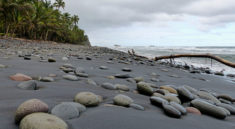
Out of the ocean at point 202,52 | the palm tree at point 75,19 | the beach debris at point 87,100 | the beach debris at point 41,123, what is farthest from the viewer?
the palm tree at point 75,19

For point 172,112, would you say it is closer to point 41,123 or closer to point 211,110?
point 211,110

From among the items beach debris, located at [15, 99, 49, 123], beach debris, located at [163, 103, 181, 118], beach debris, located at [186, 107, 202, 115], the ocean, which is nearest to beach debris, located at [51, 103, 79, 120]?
beach debris, located at [15, 99, 49, 123]

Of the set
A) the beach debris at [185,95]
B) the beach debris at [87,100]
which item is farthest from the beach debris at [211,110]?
the beach debris at [87,100]

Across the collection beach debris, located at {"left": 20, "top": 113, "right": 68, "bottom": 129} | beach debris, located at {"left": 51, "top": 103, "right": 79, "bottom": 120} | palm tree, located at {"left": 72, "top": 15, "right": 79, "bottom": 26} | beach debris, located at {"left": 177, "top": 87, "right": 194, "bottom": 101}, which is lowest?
beach debris, located at {"left": 177, "top": 87, "right": 194, "bottom": 101}

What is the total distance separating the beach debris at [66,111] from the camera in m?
1.00

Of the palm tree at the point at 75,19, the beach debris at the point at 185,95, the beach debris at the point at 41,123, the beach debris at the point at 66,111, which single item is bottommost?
the beach debris at the point at 185,95

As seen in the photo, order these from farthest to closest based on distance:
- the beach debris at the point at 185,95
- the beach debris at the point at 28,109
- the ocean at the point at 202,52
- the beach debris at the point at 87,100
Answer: the ocean at the point at 202,52 < the beach debris at the point at 185,95 < the beach debris at the point at 87,100 < the beach debris at the point at 28,109

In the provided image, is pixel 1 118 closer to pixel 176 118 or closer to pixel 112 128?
pixel 112 128

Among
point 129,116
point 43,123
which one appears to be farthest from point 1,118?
point 129,116

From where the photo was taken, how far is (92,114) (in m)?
1.09

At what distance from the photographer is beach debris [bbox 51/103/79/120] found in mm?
998

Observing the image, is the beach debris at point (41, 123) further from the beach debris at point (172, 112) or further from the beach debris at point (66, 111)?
the beach debris at point (172, 112)

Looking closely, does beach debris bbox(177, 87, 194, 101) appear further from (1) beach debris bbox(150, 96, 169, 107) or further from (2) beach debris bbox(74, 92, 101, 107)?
(2) beach debris bbox(74, 92, 101, 107)

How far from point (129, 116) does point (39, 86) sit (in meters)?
1.05
